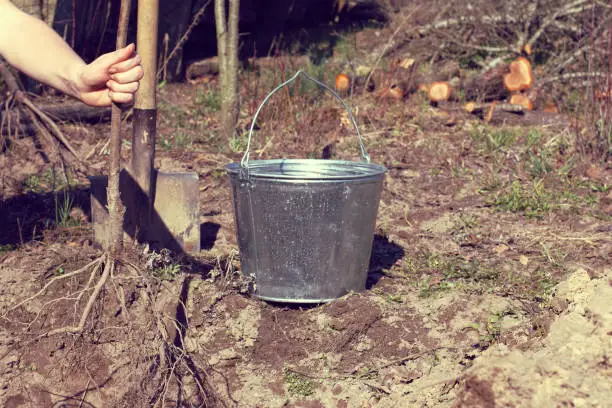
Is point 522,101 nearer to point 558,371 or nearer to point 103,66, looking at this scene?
point 558,371

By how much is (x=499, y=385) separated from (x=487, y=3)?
18.3 ft

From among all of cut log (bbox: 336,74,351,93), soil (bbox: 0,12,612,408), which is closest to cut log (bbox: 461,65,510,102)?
cut log (bbox: 336,74,351,93)

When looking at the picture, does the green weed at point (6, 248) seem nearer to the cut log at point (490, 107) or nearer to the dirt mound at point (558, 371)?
the dirt mound at point (558, 371)

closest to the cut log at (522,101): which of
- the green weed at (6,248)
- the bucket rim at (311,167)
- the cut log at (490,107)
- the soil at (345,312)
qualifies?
the cut log at (490,107)

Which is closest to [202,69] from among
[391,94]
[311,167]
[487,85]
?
[391,94]

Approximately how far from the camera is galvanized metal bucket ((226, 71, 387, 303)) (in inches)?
106

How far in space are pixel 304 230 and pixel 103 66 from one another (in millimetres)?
1121

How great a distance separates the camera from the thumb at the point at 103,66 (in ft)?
6.08

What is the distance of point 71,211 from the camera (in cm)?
370

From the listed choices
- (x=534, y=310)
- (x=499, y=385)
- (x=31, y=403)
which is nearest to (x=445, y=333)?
(x=534, y=310)

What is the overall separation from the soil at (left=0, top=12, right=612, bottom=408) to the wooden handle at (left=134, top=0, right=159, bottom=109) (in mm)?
778

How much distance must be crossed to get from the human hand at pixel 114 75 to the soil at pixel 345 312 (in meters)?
0.88

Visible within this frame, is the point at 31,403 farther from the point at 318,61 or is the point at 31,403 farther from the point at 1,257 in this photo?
the point at 318,61

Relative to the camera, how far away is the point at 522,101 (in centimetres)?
582
